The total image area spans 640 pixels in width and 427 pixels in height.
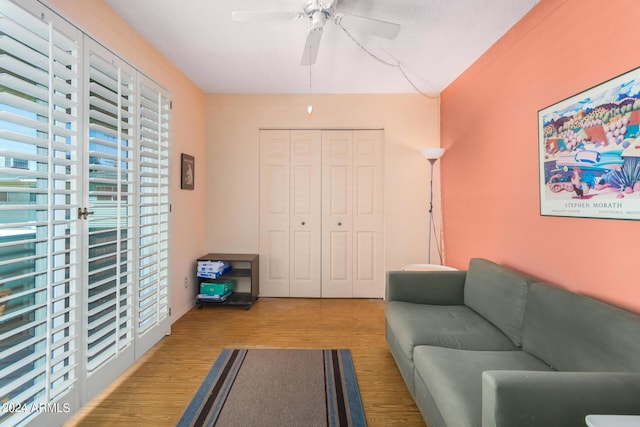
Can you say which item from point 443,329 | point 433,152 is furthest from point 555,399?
point 433,152

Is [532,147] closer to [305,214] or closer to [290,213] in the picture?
[305,214]

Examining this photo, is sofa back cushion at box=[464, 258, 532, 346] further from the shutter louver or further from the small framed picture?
the small framed picture

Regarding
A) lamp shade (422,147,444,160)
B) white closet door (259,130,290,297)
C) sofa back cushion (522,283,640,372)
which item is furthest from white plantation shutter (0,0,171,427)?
lamp shade (422,147,444,160)

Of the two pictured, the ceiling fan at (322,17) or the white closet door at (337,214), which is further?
the white closet door at (337,214)

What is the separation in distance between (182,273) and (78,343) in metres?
1.47

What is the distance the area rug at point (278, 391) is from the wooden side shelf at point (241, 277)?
1081 mm

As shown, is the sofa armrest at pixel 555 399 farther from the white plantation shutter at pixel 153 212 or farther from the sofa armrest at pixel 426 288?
the white plantation shutter at pixel 153 212

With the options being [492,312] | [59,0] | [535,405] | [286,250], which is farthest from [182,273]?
[535,405]

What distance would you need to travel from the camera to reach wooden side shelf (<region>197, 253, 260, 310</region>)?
347 centimetres

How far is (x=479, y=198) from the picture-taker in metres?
2.84

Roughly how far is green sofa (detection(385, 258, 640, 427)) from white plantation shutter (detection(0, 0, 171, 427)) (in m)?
1.97

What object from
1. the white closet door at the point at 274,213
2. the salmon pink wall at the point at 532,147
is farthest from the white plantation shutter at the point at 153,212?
the salmon pink wall at the point at 532,147

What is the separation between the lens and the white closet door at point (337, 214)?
151 inches

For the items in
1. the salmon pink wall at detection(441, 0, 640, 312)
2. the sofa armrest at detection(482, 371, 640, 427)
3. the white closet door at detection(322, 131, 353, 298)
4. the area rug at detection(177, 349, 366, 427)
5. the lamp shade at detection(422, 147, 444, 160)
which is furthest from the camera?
the white closet door at detection(322, 131, 353, 298)
